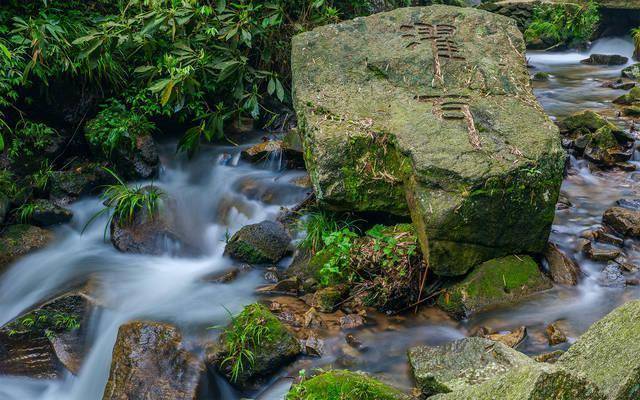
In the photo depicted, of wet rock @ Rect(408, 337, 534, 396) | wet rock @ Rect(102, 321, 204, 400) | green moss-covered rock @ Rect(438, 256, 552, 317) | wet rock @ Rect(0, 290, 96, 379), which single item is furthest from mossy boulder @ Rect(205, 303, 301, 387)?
green moss-covered rock @ Rect(438, 256, 552, 317)

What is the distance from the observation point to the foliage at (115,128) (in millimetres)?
6070

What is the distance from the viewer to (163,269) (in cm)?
504

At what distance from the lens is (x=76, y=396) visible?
12.1ft

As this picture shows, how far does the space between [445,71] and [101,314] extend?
11.8 feet

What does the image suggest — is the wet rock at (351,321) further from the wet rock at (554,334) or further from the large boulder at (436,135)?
the wet rock at (554,334)

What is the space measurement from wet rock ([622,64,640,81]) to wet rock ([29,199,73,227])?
29.3 feet

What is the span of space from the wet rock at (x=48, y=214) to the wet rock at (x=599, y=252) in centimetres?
461

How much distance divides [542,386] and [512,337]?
6.38ft

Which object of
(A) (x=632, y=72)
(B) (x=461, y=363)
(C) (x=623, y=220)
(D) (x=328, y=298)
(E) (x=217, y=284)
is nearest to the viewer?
(B) (x=461, y=363)

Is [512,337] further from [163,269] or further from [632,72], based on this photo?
[632,72]

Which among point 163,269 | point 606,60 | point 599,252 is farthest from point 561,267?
point 606,60

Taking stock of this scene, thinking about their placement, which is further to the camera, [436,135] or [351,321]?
[436,135]

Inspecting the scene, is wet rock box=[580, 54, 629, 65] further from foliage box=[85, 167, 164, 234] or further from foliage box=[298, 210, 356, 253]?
foliage box=[85, 167, 164, 234]

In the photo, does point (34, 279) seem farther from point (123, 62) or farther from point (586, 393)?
point (586, 393)
